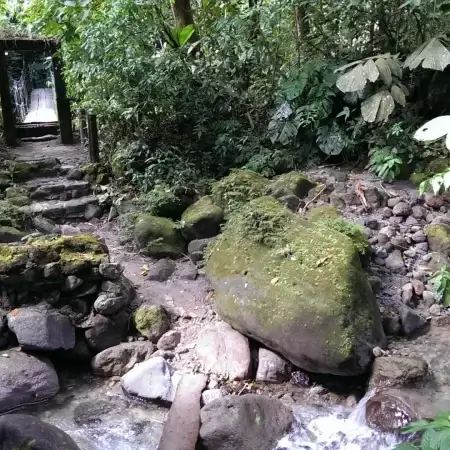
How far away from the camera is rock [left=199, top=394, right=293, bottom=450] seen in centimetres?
312

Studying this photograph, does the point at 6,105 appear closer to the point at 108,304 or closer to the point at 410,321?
the point at 108,304

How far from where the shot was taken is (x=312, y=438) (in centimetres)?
324

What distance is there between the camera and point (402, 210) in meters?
5.13

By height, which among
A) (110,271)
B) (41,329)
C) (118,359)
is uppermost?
(110,271)

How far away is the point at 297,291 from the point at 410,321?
102cm

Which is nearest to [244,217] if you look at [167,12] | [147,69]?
[147,69]

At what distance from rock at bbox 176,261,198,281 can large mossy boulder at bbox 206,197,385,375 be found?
1.37 feet

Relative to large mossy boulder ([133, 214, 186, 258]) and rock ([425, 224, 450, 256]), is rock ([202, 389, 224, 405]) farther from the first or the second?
rock ([425, 224, 450, 256])

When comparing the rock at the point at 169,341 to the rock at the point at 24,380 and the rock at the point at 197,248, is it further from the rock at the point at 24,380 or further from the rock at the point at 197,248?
the rock at the point at 197,248

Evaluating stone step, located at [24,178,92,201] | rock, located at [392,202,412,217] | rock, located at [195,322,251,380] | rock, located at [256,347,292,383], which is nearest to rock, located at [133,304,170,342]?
rock, located at [195,322,251,380]

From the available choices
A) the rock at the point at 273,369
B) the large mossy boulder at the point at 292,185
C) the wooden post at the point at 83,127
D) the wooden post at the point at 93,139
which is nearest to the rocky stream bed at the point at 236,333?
the rock at the point at 273,369

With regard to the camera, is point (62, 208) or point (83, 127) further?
point (83, 127)

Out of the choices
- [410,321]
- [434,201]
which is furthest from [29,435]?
[434,201]

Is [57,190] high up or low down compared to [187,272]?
up
